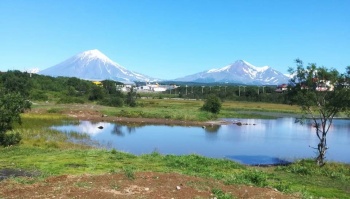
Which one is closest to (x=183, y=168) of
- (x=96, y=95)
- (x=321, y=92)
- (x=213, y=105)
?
(x=321, y=92)

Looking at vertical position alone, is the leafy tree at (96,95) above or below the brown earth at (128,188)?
above

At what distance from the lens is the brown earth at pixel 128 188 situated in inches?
470

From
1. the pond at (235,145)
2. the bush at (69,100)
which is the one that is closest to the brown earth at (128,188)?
the pond at (235,145)

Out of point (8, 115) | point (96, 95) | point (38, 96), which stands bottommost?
point (8, 115)

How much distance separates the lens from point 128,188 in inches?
504

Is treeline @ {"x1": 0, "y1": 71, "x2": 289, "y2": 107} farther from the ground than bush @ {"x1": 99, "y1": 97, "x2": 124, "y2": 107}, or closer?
farther from the ground

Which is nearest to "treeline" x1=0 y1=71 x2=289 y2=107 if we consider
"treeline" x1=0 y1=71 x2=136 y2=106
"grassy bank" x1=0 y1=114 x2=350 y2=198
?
"treeline" x1=0 y1=71 x2=136 y2=106

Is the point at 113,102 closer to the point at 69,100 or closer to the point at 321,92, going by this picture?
the point at 69,100

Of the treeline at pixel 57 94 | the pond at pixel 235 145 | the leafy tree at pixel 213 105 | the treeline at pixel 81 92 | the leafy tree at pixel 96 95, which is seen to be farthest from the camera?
the leafy tree at pixel 96 95

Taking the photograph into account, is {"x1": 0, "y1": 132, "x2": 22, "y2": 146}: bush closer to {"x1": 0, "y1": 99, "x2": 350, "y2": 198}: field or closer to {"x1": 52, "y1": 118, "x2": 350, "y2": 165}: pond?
{"x1": 0, "y1": 99, "x2": 350, "y2": 198}: field

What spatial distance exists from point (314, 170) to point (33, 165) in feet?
58.2

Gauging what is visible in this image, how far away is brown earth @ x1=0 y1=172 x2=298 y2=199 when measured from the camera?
11938 mm

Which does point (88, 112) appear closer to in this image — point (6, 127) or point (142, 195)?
point (6, 127)

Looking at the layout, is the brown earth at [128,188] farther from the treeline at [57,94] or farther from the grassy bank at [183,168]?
the treeline at [57,94]
